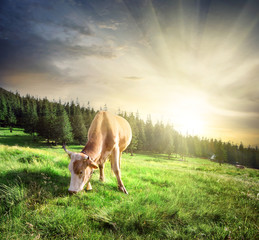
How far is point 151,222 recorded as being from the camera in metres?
3.34

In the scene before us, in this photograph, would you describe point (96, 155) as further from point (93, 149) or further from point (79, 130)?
point (79, 130)

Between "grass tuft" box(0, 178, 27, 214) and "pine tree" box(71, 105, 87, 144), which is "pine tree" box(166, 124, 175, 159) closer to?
"pine tree" box(71, 105, 87, 144)

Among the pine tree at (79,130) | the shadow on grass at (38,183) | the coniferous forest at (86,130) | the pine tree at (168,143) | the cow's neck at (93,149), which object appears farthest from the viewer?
the pine tree at (168,143)

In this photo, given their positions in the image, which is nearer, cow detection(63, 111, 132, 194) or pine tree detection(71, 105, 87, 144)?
cow detection(63, 111, 132, 194)

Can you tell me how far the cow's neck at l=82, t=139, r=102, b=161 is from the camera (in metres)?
4.92

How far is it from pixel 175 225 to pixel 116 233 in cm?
155

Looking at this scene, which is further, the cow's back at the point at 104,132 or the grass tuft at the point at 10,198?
the cow's back at the point at 104,132

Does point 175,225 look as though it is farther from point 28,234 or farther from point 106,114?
point 106,114

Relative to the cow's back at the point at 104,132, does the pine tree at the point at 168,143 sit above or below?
below

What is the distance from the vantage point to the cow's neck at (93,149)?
4922mm

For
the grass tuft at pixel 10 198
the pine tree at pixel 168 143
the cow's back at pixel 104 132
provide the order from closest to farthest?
1. the grass tuft at pixel 10 198
2. the cow's back at pixel 104 132
3. the pine tree at pixel 168 143

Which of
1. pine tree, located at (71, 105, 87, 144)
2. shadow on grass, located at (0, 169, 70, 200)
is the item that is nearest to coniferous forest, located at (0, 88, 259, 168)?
pine tree, located at (71, 105, 87, 144)

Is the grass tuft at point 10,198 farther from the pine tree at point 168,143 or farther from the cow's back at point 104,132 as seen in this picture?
the pine tree at point 168,143

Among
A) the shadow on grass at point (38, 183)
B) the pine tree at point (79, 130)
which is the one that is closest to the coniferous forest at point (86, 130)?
the pine tree at point (79, 130)
